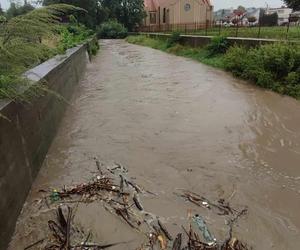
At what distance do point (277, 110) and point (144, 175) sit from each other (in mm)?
5166

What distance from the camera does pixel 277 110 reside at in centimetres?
899

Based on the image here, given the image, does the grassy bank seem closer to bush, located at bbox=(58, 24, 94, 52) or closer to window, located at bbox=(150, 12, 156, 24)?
bush, located at bbox=(58, 24, 94, 52)

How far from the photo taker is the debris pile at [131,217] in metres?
3.68

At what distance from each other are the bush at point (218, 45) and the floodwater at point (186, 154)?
6.89 meters

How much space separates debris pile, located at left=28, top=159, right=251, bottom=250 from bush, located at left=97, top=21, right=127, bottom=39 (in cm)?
4736

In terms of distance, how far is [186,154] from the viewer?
6.00 meters

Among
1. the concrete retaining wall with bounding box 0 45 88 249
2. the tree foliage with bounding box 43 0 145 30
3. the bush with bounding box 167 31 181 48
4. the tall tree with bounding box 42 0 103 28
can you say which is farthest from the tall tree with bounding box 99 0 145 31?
the concrete retaining wall with bounding box 0 45 88 249

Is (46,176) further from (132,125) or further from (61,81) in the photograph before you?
(61,81)

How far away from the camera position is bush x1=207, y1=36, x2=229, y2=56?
17734 mm

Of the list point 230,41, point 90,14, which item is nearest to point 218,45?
point 230,41

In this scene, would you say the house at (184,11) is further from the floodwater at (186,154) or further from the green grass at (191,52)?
the floodwater at (186,154)

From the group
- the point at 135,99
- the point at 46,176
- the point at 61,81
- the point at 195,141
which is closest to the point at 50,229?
the point at 46,176

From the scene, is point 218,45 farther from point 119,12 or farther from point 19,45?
point 119,12

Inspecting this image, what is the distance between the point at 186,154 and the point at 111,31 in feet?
153
